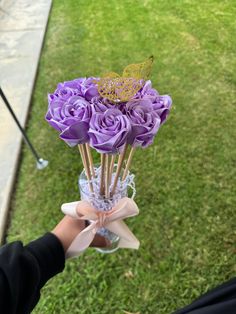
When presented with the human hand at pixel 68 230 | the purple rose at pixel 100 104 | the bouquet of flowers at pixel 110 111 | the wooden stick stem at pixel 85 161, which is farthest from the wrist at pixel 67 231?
the purple rose at pixel 100 104

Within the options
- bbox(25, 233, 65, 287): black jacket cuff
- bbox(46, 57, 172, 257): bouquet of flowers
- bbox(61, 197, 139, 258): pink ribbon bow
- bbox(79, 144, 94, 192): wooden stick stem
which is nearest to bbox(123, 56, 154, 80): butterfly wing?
bbox(46, 57, 172, 257): bouquet of flowers

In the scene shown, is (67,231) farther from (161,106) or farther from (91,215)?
(161,106)

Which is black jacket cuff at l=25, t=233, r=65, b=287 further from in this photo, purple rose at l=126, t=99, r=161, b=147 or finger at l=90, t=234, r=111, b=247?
purple rose at l=126, t=99, r=161, b=147

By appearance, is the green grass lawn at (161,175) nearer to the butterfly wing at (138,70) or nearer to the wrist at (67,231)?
the wrist at (67,231)

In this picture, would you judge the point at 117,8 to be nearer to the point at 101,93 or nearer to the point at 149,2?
the point at 149,2

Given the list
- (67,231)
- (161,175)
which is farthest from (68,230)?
Answer: (161,175)

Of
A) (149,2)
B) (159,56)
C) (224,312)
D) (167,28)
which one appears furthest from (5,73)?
(224,312)
